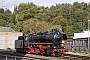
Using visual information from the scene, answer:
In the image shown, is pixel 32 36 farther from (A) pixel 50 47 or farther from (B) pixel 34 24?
(B) pixel 34 24

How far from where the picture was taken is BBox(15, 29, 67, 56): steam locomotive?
26094mm

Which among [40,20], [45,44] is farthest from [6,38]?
[40,20]

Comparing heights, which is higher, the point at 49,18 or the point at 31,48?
the point at 49,18

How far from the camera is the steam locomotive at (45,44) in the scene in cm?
2609

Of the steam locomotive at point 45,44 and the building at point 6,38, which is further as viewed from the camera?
the building at point 6,38

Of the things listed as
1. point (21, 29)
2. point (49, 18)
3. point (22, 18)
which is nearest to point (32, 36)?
point (21, 29)

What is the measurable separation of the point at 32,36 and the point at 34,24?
42.8 m

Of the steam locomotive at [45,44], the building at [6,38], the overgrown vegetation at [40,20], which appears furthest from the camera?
the overgrown vegetation at [40,20]

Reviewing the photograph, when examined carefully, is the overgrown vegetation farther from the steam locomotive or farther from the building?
the steam locomotive

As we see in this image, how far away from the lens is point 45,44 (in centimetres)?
2719

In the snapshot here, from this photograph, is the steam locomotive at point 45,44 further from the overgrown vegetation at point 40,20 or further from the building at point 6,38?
the overgrown vegetation at point 40,20

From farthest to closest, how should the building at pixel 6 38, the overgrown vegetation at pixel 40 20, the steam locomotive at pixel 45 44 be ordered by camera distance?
the overgrown vegetation at pixel 40 20 < the building at pixel 6 38 < the steam locomotive at pixel 45 44

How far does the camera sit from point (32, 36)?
2989cm

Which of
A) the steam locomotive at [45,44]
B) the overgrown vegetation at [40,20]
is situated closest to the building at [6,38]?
the overgrown vegetation at [40,20]
